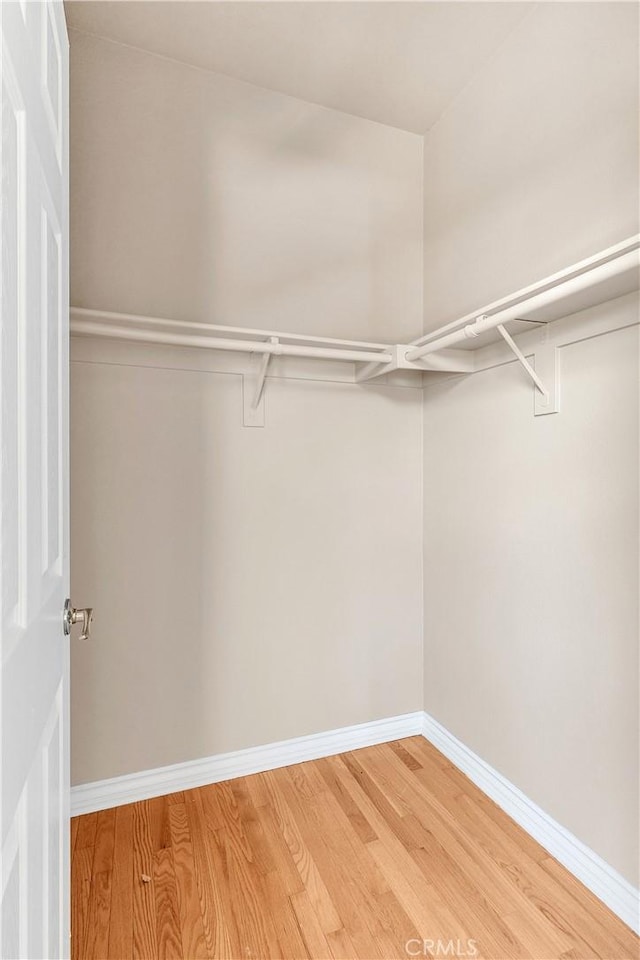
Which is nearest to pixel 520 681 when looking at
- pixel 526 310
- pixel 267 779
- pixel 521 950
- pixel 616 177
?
pixel 521 950

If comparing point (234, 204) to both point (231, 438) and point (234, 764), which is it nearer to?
point (231, 438)

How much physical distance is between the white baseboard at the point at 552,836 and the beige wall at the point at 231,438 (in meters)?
0.31

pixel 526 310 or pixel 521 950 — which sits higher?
pixel 526 310

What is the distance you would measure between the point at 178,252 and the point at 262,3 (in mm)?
769

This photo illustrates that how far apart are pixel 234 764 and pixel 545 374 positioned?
1.73 meters

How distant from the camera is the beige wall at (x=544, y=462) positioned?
4.29 ft

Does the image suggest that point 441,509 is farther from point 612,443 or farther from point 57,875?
point 57,875

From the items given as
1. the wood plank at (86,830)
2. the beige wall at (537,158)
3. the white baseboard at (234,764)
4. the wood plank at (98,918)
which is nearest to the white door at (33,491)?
the wood plank at (98,918)

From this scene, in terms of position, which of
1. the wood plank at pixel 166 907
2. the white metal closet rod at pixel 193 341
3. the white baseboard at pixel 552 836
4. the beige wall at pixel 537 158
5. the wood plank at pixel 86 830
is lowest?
the wood plank at pixel 166 907

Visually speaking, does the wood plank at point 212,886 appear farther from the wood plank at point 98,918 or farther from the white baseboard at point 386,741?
the wood plank at point 98,918

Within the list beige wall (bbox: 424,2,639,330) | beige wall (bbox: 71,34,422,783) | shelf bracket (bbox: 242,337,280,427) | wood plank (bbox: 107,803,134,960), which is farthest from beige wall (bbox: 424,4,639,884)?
wood plank (bbox: 107,803,134,960)

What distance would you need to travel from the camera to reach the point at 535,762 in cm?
159

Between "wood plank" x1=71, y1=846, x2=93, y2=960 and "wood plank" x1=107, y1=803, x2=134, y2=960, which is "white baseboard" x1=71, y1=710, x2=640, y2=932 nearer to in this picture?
"wood plank" x1=107, y1=803, x2=134, y2=960

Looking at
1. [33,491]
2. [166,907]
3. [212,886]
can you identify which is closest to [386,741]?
[212,886]
